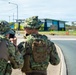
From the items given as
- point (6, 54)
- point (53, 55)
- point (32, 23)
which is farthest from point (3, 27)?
point (53, 55)

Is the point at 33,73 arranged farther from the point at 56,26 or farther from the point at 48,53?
the point at 56,26

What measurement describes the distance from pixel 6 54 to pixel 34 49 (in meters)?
1.25

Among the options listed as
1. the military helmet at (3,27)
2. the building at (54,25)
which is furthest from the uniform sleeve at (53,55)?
the building at (54,25)

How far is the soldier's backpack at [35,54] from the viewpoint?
637 centimetres

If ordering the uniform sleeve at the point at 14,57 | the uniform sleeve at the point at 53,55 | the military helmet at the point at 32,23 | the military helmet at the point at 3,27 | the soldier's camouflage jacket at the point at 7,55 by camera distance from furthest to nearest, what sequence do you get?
1. the uniform sleeve at the point at 53,55
2. the military helmet at the point at 32,23
3. the military helmet at the point at 3,27
4. the uniform sleeve at the point at 14,57
5. the soldier's camouflage jacket at the point at 7,55

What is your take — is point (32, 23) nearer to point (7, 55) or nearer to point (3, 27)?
point (3, 27)

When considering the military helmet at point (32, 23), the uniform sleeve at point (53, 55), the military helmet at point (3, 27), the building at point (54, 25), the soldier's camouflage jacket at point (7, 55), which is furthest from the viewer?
the building at point (54, 25)

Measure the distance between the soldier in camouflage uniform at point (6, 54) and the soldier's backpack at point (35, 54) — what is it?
903 millimetres

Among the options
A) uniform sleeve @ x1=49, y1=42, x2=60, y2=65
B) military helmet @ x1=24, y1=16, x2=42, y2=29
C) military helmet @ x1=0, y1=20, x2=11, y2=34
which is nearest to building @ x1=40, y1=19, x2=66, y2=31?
uniform sleeve @ x1=49, y1=42, x2=60, y2=65

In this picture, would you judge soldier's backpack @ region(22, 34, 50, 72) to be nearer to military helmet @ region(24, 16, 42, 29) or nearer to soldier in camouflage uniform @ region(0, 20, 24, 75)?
military helmet @ region(24, 16, 42, 29)

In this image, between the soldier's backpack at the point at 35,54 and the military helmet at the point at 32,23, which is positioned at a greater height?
the military helmet at the point at 32,23

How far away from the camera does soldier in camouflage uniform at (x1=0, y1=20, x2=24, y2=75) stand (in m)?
5.19

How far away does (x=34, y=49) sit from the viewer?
21.0 feet

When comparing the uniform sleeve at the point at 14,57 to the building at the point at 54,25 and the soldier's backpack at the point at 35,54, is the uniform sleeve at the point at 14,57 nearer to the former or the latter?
the soldier's backpack at the point at 35,54
